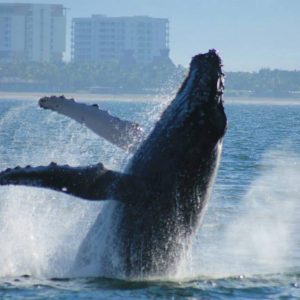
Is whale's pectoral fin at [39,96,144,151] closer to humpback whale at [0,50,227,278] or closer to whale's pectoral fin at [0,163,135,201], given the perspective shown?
humpback whale at [0,50,227,278]

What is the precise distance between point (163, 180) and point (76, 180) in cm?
90

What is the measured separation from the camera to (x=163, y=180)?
12.4 m

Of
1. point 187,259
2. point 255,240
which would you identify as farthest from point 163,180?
point 255,240

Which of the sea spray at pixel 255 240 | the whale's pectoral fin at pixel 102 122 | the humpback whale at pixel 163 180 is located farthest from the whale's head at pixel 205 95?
the sea spray at pixel 255 240

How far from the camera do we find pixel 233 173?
33250 mm

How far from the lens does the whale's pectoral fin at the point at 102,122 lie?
13.1m

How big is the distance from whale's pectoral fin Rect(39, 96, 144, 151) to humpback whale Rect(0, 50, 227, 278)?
0.39 metres

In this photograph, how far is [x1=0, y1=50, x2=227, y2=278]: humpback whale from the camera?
12258 mm

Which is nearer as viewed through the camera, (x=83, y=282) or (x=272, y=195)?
(x=83, y=282)

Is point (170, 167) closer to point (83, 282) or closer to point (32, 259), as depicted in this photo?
point (83, 282)

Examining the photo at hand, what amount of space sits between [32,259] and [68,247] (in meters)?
0.66

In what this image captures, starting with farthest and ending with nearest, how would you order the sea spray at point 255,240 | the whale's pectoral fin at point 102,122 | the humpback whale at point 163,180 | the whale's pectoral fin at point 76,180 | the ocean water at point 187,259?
the sea spray at point 255,240 < the whale's pectoral fin at point 102,122 < the ocean water at point 187,259 < the humpback whale at point 163,180 < the whale's pectoral fin at point 76,180

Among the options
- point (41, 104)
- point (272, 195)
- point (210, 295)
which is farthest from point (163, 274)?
point (272, 195)

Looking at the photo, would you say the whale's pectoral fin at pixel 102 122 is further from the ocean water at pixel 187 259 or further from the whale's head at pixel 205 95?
the whale's head at pixel 205 95
